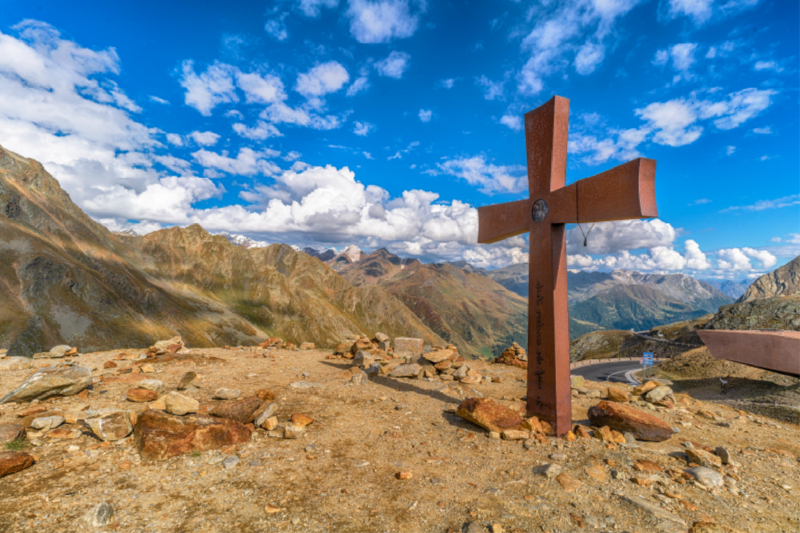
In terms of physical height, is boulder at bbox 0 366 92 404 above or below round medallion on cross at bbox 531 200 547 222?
below

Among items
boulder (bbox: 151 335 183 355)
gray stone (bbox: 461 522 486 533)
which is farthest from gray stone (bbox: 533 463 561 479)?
boulder (bbox: 151 335 183 355)

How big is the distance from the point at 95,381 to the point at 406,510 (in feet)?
39.4

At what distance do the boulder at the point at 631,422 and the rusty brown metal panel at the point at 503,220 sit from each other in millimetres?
5707

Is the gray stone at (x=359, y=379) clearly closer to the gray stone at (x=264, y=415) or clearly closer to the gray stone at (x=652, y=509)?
the gray stone at (x=264, y=415)

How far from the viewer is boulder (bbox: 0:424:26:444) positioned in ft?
22.7

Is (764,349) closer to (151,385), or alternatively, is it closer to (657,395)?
(657,395)

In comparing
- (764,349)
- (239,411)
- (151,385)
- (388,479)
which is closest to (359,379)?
(239,411)

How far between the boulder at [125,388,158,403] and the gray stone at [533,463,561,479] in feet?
34.4

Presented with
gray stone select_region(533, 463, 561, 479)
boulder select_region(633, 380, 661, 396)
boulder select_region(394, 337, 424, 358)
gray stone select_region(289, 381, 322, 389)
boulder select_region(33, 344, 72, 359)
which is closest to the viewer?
gray stone select_region(533, 463, 561, 479)

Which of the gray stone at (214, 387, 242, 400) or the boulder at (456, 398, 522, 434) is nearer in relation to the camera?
the boulder at (456, 398, 522, 434)

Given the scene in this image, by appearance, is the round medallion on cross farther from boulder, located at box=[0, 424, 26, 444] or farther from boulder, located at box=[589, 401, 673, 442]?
boulder, located at box=[0, 424, 26, 444]

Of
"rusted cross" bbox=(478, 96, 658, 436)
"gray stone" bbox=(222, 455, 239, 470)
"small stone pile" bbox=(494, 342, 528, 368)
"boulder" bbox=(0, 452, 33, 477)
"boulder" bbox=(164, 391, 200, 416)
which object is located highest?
"rusted cross" bbox=(478, 96, 658, 436)

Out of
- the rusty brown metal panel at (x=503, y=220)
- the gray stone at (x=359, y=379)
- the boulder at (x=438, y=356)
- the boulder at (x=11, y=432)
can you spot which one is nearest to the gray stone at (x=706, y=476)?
the rusty brown metal panel at (x=503, y=220)

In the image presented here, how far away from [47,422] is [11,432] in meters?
0.57
